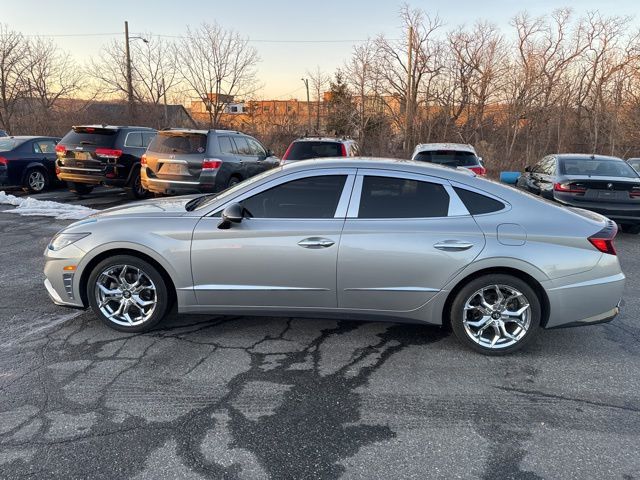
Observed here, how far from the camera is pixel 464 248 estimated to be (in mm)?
3594

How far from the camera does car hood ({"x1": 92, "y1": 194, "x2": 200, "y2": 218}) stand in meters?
4.08

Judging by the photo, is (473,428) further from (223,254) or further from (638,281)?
(638,281)

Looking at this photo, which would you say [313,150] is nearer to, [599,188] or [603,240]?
[599,188]

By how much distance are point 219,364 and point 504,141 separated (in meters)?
23.9

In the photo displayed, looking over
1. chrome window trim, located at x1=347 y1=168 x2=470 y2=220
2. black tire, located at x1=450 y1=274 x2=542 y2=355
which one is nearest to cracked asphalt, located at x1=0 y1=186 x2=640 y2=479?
black tire, located at x1=450 y1=274 x2=542 y2=355

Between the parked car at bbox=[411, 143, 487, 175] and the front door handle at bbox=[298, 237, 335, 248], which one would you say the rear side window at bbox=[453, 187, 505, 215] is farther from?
the parked car at bbox=[411, 143, 487, 175]

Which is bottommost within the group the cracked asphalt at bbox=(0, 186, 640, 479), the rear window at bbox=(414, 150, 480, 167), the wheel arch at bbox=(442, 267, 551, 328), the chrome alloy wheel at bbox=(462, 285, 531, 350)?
the cracked asphalt at bbox=(0, 186, 640, 479)

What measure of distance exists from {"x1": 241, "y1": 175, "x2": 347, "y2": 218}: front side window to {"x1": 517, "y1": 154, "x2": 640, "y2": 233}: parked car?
6.06 meters

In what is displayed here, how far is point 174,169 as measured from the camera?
948cm

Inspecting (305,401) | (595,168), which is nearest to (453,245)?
(305,401)

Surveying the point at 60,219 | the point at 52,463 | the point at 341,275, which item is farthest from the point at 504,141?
the point at 52,463

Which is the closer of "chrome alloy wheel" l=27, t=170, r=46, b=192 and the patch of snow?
the patch of snow

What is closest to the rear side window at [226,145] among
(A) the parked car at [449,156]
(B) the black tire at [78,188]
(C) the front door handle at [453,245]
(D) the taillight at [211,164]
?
(D) the taillight at [211,164]

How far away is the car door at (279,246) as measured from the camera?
12.2 feet
